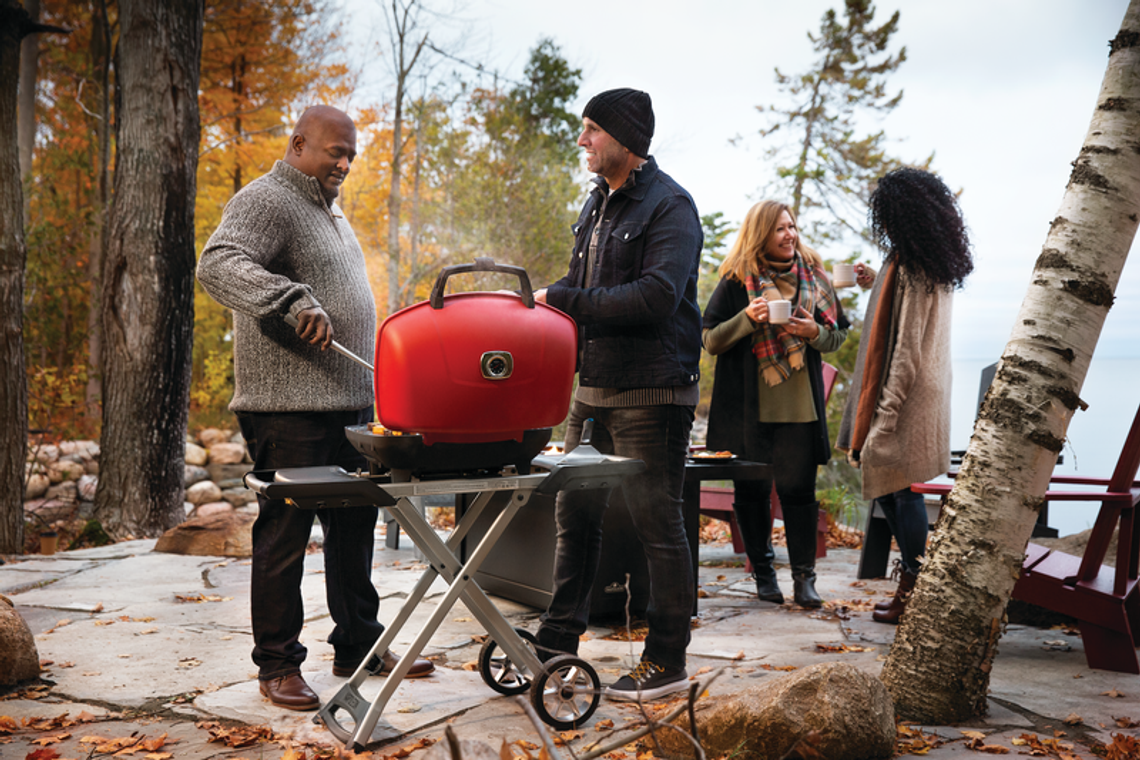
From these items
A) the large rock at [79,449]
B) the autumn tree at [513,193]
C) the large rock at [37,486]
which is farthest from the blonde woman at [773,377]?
the autumn tree at [513,193]

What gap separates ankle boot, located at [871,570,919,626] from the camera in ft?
12.4

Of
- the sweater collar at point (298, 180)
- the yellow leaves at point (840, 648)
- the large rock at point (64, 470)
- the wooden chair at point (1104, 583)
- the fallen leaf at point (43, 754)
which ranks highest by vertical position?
the sweater collar at point (298, 180)

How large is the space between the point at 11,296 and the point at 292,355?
443 cm

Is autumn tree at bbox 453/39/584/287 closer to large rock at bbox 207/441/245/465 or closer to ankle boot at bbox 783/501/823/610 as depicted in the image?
large rock at bbox 207/441/245/465

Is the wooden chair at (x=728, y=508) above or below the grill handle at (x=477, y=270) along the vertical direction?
below

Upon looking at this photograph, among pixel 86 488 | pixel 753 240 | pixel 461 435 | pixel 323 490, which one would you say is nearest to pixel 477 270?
pixel 461 435

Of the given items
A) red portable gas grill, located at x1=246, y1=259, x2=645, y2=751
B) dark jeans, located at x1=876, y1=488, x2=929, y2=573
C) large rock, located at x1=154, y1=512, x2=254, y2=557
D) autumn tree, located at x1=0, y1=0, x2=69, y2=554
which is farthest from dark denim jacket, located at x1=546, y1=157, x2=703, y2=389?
autumn tree, located at x1=0, y1=0, x2=69, y2=554

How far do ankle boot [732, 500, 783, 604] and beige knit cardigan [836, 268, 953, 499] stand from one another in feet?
2.21

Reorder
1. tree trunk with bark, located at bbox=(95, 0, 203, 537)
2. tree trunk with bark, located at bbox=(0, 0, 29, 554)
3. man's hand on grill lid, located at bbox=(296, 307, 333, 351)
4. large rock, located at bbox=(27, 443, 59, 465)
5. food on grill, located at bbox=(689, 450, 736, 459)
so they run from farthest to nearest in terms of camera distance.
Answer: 1. large rock, located at bbox=(27, 443, 59, 465)
2. tree trunk with bark, located at bbox=(95, 0, 203, 537)
3. tree trunk with bark, located at bbox=(0, 0, 29, 554)
4. food on grill, located at bbox=(689, 450, 736, 459)
5. man's hand on grill lid, located at bbox=(296, 307, 333, 351)

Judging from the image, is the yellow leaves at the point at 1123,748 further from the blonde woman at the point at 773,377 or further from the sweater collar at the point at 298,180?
the sweater collar at the point at 298,180

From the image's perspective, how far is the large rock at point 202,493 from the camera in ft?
36.6

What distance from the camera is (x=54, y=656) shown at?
3186 millimetres

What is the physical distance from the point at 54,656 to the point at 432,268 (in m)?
11.0

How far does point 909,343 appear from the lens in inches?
146
